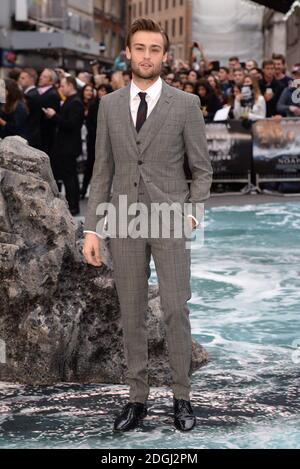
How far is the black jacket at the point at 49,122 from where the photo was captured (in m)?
14.0

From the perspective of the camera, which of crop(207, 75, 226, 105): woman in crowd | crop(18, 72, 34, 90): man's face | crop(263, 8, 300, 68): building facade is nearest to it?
crop(18, 72, 34, 90): man's face

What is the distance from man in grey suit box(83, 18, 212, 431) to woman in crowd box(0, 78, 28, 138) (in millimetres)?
7805

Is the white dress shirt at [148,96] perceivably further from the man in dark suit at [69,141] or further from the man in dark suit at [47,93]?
the man in dark suit at [47,93]

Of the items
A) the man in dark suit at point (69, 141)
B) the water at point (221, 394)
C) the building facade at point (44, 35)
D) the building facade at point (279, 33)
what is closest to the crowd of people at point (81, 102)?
the man in dark suit at point (69, 141)

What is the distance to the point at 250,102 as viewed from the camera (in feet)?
57.3

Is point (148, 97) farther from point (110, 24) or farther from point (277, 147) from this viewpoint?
point (110, 24)

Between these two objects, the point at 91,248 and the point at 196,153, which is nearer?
the point at 196,153

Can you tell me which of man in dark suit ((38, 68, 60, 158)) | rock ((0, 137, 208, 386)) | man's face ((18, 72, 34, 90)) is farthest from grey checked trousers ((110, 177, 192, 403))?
man's face ((18, 72, 34, 90))

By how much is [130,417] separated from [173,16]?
107268 mm

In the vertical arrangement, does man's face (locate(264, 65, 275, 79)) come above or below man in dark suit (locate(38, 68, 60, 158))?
above

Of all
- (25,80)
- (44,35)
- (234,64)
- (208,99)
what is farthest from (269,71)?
(44,35)

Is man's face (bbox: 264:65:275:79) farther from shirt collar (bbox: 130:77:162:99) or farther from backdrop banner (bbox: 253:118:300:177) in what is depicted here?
shirt collar (bbox: 130:77:162:99)

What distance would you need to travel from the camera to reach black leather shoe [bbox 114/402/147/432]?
5.15m

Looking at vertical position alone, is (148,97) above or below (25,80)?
below
